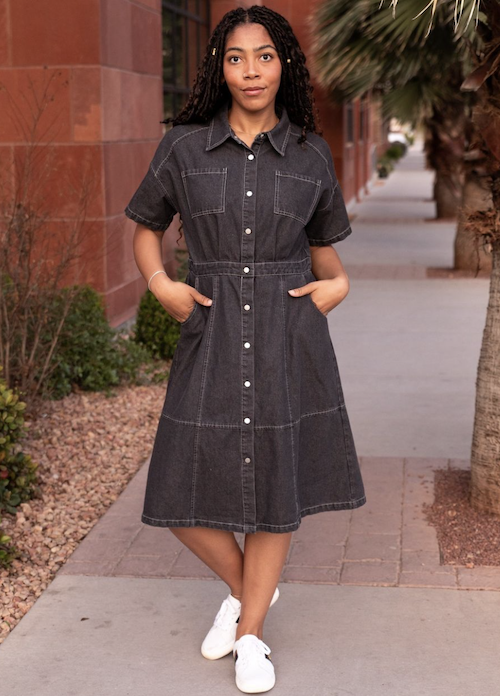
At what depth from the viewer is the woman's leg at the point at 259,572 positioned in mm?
2949

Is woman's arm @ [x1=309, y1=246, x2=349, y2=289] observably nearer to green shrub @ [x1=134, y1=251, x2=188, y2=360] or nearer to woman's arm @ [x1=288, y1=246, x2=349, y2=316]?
woman's arm @ [x1=288, y1=246, x2=349, y2=316]

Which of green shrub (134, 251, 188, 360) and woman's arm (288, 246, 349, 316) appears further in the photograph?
green shrub (134, 251, 188, 360)

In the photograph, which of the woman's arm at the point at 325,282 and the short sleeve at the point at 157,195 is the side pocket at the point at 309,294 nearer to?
the woman's arm at the point at 325,282

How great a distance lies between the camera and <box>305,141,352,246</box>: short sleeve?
9.80 ft

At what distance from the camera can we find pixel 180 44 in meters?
11.2

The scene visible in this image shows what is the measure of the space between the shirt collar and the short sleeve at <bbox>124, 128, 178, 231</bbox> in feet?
0.39

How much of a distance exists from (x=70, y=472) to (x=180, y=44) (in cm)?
732

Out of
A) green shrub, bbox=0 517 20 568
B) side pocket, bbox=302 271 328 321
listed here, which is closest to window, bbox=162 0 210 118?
green shrub, bbox=0 517 20 568

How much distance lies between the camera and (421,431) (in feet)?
18.5

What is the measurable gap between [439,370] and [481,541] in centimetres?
324

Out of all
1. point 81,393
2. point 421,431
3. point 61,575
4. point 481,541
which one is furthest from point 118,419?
point 481,541

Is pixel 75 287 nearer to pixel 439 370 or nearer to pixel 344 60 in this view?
pixel 439 370

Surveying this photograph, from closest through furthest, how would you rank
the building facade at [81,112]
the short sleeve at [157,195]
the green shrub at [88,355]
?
1. the short sleeve at [157,195]
2. the green shrub at [88,355]
3. the building facade at [81,112]

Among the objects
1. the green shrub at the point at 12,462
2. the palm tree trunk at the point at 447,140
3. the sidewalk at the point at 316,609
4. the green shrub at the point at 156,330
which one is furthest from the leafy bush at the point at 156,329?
the palm tree trunk at the point at 447,140
